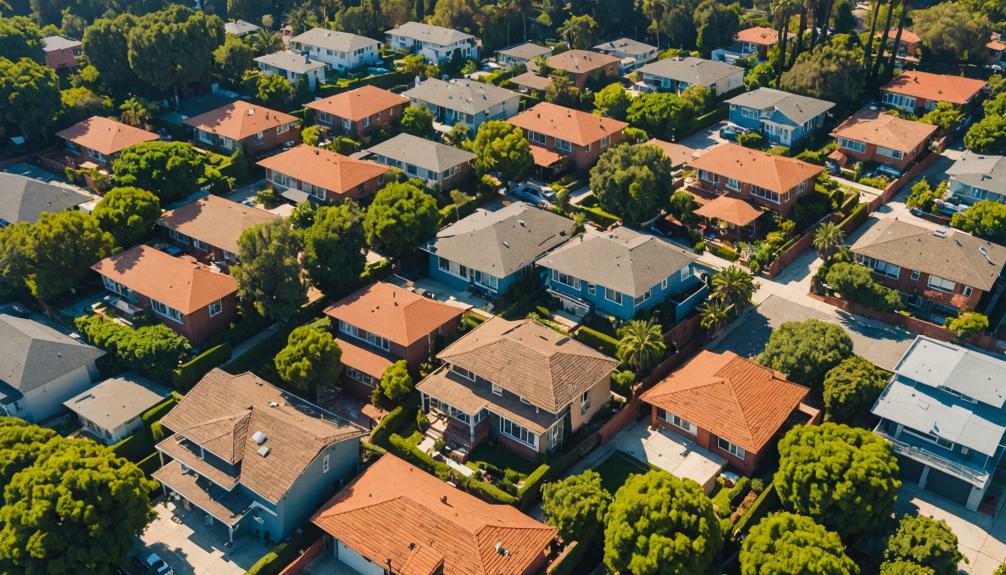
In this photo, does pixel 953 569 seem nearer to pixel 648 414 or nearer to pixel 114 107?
pixel 648 414

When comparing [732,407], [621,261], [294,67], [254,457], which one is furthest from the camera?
[294,67]

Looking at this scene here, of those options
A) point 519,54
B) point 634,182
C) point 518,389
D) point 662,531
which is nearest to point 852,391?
point 662,531

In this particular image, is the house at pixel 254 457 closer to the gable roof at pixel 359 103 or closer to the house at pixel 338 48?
the gable roof at pixel 359 103

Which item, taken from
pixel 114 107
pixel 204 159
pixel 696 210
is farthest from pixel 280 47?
pixel 696 210

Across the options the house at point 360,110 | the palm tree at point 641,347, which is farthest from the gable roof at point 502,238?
the house at point 360,110

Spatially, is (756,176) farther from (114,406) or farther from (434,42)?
(114,406)

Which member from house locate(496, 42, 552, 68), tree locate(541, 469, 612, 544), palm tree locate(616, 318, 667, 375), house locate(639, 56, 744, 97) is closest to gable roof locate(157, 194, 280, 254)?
palm tree locate(616, 318, 667, 375)

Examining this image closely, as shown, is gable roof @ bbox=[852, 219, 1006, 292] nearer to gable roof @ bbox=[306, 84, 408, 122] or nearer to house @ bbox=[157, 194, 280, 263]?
house @ bbox=[157, 194, 280, 263]
